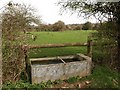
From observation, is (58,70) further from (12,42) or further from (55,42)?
(55,42)

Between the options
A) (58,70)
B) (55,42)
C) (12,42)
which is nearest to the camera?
(12,42)

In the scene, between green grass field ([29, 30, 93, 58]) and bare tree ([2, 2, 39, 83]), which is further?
green grass field ([29, 30, 93, 58])

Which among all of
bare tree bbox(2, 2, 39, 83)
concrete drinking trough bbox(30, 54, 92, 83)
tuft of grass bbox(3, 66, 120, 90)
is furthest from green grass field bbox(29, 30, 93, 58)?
tuft of grass bbox(3, 66, 120, 90)

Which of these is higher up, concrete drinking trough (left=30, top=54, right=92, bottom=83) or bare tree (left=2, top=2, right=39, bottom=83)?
bare tree (left=2, top=2, right=39, bottom=83)

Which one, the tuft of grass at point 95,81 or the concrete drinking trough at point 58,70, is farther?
the concrete drinking trough at point 58,70

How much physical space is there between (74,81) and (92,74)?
937 millimetres

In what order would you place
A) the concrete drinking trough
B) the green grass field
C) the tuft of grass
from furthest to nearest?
the green grass field < the concrete drinking trough < the tuft of grass

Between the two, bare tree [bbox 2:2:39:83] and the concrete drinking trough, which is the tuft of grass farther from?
bare tree [bbox 2:2:39:83]

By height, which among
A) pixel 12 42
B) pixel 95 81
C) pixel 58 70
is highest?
pixel 12 42

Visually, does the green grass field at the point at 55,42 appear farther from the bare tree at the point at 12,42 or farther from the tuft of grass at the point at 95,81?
the tuft of grass at the point at 95,81

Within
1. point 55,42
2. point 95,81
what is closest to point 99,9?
point 95,81

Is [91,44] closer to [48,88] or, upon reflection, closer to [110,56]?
[110,56]

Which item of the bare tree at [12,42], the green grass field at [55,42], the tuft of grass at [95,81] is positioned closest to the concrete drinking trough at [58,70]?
the tuft of grass at [95,81]

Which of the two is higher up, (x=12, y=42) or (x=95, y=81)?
(x=12, y=42)
